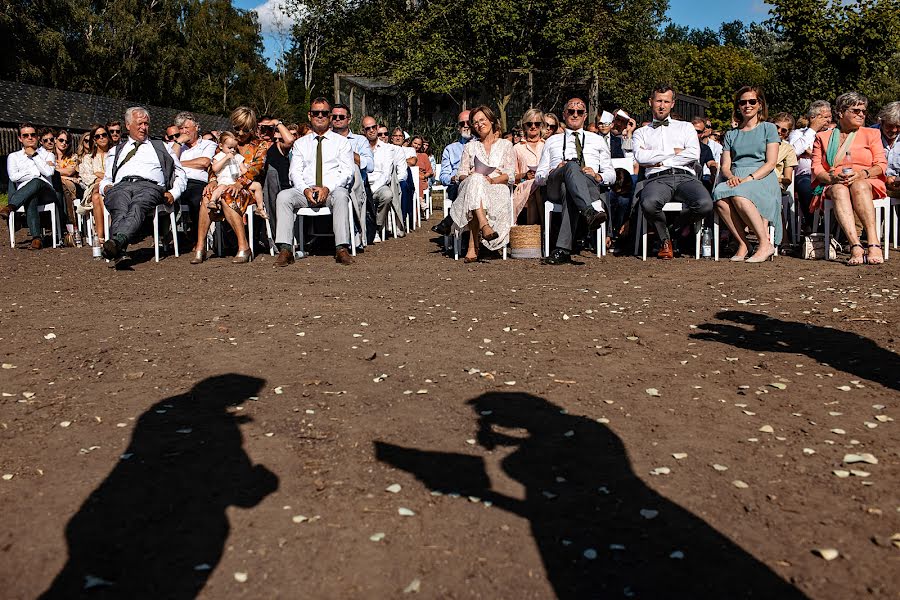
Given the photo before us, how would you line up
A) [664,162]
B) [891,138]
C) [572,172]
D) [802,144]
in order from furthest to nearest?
[802,144]
[891,138]
[664,162]
[572,172]

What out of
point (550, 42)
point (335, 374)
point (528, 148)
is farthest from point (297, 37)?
point (335, 374)

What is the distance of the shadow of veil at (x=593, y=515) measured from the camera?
304cm

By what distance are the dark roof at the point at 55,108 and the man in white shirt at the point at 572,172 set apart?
92.4ft

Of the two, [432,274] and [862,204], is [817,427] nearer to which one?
[432,274]

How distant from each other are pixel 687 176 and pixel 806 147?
2325mm

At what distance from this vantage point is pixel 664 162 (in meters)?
11.8

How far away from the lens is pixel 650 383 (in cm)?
552

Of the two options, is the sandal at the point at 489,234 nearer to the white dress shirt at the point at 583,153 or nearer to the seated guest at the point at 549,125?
the white dress shirt at the point at 583,153

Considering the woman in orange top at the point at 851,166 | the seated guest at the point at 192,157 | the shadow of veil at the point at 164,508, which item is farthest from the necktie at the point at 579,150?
the shadow of veil at the point at 164,508

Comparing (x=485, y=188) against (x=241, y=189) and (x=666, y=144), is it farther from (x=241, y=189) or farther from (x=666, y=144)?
(x=241, y=189)

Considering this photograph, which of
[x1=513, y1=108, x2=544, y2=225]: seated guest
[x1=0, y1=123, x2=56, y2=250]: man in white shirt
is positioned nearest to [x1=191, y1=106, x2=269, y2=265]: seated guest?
[x1=513, y1=108, x2=544, y2=225]: seated guest

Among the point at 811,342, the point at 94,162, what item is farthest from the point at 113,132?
the point at 811,342

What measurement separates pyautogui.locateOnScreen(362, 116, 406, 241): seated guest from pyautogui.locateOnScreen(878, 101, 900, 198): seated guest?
698 centimetres

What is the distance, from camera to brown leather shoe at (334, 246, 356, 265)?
11492mm
